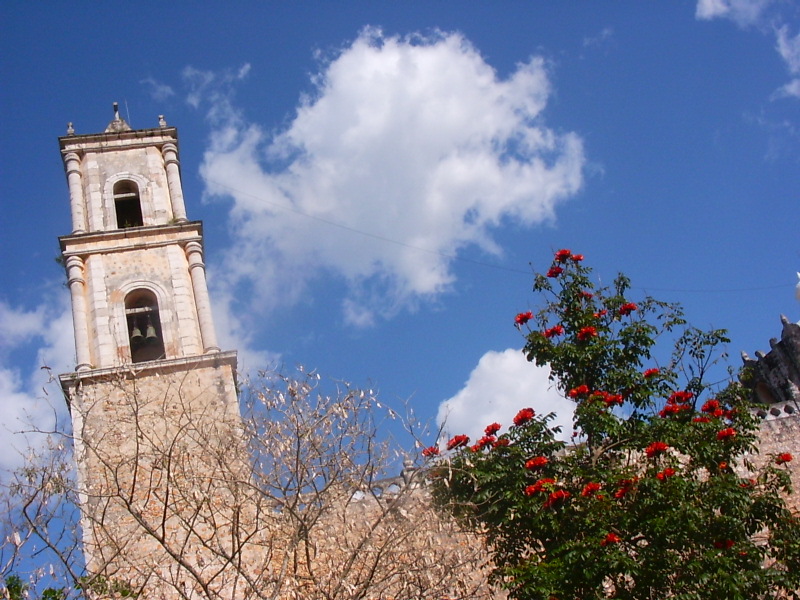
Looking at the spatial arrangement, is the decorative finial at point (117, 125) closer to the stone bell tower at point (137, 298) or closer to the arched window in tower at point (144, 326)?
the stone bell tower at point (137, 298)

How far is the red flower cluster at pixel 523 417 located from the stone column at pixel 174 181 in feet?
28.5

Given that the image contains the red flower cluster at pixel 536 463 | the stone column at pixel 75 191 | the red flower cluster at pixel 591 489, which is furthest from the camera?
the stone column at pixel 75 191

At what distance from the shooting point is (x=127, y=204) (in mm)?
17609

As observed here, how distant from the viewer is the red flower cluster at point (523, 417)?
9734 mm

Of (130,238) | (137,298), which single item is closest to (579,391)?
(137,298)

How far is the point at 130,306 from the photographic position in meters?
15.9

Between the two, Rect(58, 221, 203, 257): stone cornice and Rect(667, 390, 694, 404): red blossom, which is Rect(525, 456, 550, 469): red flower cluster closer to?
Rect(667, 390, 694, 404): red blossom

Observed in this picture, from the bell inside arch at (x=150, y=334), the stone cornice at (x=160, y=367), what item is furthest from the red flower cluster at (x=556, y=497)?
the bell inside arch at (x=150, y=334)

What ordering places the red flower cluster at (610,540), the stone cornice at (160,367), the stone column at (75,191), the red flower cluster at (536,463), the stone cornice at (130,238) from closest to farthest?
the red flower cluster at (610,540) < the red flower cluster at (536,463) < the stone cornice at (160,367) < the stone cornice at (130,238) < the stone column at (75,191)

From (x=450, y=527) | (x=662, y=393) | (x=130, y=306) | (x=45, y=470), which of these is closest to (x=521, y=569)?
(x=450, y=527)

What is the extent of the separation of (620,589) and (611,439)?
70.2 inches

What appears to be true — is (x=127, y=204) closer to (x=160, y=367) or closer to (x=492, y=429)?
(x=160, y=367)

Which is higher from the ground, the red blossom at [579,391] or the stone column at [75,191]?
the stone column at [75,191]

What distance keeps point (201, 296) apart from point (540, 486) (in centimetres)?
837
